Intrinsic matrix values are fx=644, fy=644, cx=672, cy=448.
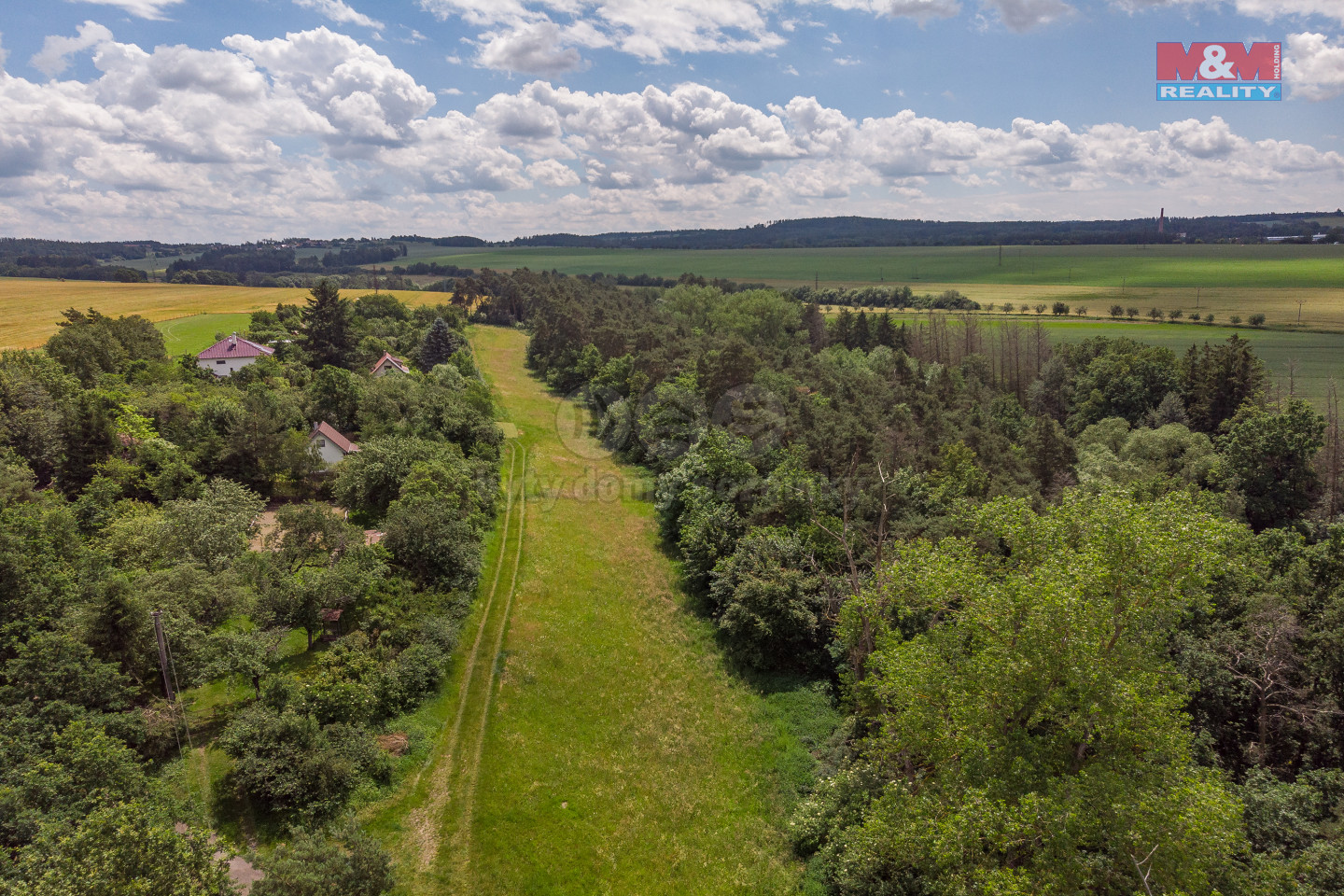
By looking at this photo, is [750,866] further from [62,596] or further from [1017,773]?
[62,596]

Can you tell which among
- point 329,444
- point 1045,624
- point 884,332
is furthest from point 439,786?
point 884,332

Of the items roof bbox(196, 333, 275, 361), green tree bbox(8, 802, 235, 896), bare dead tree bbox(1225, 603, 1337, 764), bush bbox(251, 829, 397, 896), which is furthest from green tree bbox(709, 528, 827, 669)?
roof bbox(196, 333, 275, 361)

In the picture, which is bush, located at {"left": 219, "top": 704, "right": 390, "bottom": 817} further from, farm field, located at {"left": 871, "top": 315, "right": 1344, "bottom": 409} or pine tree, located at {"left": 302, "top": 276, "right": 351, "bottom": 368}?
farm field, located at {"left": 871, "top": 315, "right": 1344, "bottom": 409}

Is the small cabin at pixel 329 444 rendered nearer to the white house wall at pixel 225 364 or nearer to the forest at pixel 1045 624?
the forest at pixel 1045 624

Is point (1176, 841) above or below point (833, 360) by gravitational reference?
below

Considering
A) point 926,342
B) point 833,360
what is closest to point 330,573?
point 833,360

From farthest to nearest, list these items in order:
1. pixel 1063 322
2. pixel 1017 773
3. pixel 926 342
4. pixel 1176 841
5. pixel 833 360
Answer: pixel 1063 322 < pixel 926 342 < pixel 833 360 < pixel 1017 773 < pixel 1176 841

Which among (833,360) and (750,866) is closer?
(750,866)

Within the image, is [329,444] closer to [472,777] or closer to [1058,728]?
[472,777]
